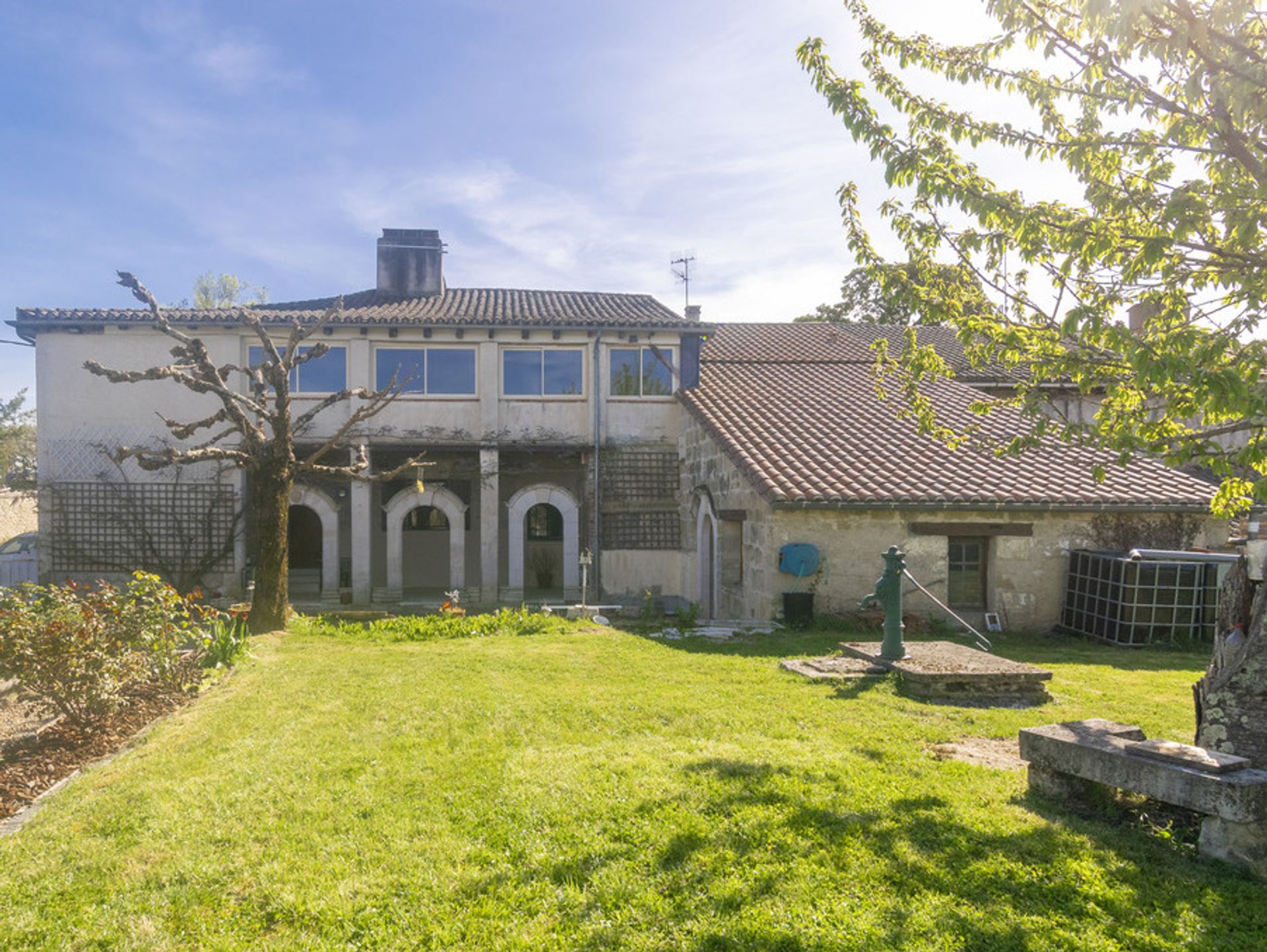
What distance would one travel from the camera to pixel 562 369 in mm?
18906

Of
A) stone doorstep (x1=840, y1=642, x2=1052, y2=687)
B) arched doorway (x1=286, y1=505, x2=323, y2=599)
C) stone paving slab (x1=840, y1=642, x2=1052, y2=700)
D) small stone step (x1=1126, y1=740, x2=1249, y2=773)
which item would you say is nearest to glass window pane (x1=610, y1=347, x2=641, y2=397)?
arched doorway (x1=286, y1=505, x2=323, y2=599)

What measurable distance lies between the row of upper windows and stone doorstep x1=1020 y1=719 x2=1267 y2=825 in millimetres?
14486

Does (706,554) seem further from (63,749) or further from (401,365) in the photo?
(63,749)

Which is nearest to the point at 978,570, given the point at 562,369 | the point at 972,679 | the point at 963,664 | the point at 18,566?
the point at 963,664

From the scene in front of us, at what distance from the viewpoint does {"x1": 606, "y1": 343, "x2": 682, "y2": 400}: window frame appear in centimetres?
1894

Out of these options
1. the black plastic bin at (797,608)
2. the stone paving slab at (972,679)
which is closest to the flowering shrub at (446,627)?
the black plastic bin at (797,608)

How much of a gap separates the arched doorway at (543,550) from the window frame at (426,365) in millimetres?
3400

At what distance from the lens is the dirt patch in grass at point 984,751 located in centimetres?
562

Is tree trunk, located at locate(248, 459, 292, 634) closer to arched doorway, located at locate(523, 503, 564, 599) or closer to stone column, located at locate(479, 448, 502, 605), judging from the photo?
stone column, located at locate(479, 448, 502, 605)

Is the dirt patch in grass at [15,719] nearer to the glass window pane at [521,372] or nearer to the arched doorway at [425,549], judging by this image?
the glass window pane at [521,372]

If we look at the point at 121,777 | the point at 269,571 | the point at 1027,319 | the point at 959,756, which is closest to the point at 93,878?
the point at 121,777

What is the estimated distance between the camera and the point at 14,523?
103 ft

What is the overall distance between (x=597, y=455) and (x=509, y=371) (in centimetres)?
261

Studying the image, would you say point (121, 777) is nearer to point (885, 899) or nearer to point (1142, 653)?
point (885, 899)
